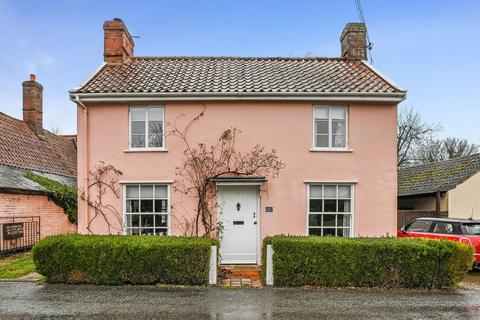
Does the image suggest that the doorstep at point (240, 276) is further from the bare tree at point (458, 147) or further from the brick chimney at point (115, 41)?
the bare tree at point (458, 147)

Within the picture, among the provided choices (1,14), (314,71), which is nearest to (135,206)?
(314,71)

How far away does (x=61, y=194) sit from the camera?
16.7m

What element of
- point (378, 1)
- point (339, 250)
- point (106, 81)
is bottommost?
point (339, 250)

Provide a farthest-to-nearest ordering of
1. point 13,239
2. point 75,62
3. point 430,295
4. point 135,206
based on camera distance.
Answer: point 75,62
point 13,239
point 135,206
point 430,295

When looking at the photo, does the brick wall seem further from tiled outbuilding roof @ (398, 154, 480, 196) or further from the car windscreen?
tiled outbuilding roof @ (398, 154, 480, 196)

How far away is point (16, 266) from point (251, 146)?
7.96 m

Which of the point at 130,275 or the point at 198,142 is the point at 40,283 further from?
the point at 198,142

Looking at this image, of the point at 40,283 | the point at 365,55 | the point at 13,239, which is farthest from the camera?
the point at 365,55

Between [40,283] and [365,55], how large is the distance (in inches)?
529

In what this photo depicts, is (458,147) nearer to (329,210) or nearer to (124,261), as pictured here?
(329,210)

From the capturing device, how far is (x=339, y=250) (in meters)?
8.76

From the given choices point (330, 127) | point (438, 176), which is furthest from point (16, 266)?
point (438, 176)

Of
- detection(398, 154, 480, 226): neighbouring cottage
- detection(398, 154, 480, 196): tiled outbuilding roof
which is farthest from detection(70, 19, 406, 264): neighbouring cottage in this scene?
detection(398, 154, 480, 196): tiled outbuilding roof

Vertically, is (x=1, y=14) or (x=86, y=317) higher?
(x=1, y=14)
